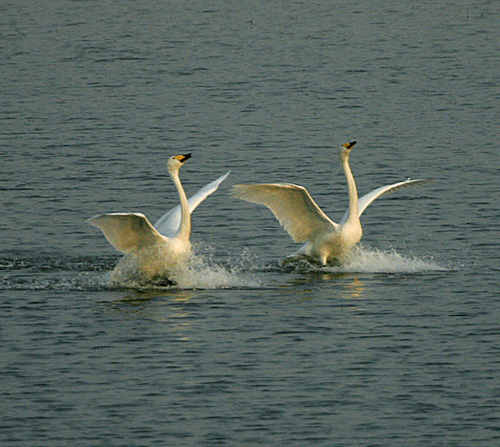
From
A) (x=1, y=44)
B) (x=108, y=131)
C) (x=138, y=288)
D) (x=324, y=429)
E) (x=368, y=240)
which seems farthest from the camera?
(x=1, y=44)

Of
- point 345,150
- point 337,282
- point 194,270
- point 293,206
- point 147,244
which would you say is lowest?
point 337,282

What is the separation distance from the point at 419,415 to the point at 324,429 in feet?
3.38

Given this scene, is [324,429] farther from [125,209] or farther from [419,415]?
[125,209]

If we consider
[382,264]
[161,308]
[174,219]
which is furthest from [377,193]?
[161,308]

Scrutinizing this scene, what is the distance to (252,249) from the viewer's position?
775 inches

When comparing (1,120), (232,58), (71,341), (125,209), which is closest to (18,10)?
(232,58)

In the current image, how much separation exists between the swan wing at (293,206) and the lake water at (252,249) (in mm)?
599

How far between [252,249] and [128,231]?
10.3ft

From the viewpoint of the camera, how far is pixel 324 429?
1254 centimetres

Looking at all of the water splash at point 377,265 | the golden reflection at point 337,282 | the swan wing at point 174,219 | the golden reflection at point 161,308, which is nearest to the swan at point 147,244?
the golden reflection at point 161,308

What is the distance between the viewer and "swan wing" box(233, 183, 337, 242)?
18234mm

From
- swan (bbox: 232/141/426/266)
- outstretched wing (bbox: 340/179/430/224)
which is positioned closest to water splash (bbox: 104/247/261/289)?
swan (bbox: 232/141/426/266)

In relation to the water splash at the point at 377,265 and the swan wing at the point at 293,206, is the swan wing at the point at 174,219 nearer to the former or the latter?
the swan wing at the point at 293,206

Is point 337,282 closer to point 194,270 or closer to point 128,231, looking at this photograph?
point 194,270
